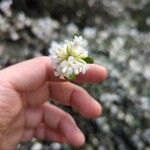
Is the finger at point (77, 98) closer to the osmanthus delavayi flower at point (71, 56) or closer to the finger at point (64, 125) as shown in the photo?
the finger at point (64, 125)

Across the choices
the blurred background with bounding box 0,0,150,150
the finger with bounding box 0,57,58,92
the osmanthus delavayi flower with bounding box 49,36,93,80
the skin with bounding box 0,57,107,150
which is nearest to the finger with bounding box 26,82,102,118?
the skin with bounding box 0,57,107,150

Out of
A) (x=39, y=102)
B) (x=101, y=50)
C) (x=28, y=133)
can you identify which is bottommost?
(x=101, y=50)

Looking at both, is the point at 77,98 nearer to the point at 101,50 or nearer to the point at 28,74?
the point at 28,74

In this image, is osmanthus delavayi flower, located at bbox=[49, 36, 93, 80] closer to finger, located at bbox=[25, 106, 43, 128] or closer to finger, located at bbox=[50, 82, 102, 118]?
finger, located at bbox=[50, 82, 102, 118]

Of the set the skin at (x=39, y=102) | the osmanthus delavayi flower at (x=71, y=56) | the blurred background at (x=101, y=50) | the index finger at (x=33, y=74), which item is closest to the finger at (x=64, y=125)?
the skin at (x=39, y=102)

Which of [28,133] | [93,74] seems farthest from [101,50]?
[93,74]
